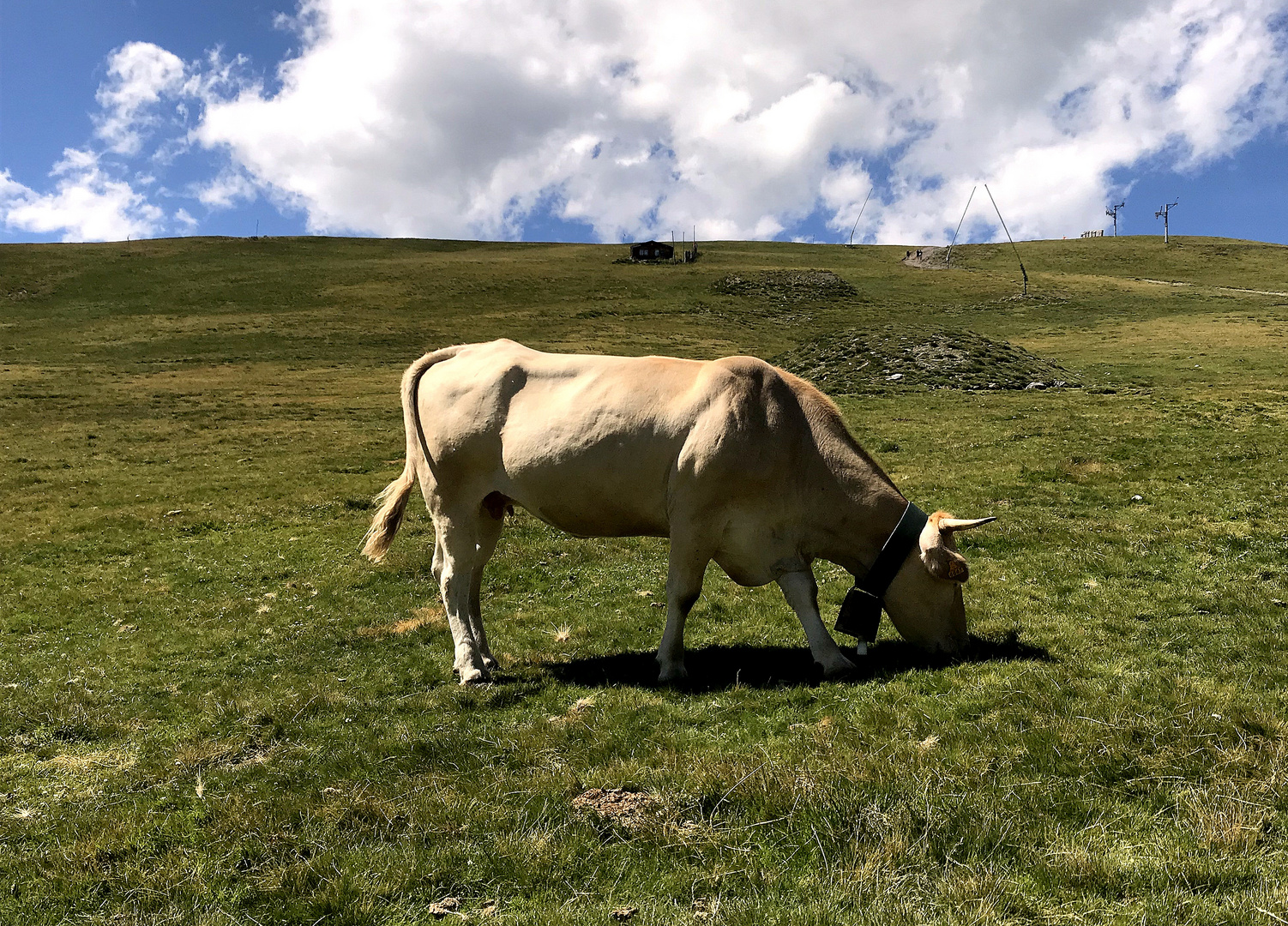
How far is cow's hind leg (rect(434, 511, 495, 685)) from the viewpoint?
928cm

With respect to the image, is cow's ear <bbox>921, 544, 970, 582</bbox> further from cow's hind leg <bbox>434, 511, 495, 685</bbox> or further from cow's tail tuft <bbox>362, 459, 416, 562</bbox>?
cow's tail tuft <bbox>362, 459, 416, 562</bbox>

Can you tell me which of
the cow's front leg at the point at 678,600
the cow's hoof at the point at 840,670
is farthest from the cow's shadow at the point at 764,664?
the cow's front leg at the point at 678,600

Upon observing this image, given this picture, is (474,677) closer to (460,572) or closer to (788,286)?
(460,572)

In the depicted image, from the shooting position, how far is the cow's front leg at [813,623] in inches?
314

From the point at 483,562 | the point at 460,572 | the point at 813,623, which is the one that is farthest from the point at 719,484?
the point at 460,572

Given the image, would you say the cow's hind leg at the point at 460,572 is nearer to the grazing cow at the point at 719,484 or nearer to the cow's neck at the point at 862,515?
the grazing cow at the point at 719,484

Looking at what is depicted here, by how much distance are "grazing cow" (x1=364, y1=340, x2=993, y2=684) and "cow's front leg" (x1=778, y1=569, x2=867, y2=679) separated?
0.02 meters

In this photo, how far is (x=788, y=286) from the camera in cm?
8594

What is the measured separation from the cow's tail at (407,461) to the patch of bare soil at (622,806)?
5.48 metres

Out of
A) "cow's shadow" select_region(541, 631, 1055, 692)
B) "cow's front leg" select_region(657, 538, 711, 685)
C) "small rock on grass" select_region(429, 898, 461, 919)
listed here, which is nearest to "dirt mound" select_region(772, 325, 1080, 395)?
"cow's shadow" select_region(541, 631, 1055, 692)

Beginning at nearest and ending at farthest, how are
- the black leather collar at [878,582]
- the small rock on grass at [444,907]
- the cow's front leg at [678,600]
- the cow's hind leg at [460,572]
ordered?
the small rock on grass at [444,907]
the black leather collar at [878,582]
the cow's front leg at [678,600]
the cow's hind leg at [460,572]

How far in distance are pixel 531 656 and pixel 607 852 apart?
5.27 metres

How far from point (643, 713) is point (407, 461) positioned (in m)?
4.75

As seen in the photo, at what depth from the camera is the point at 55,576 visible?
16.2 metres
